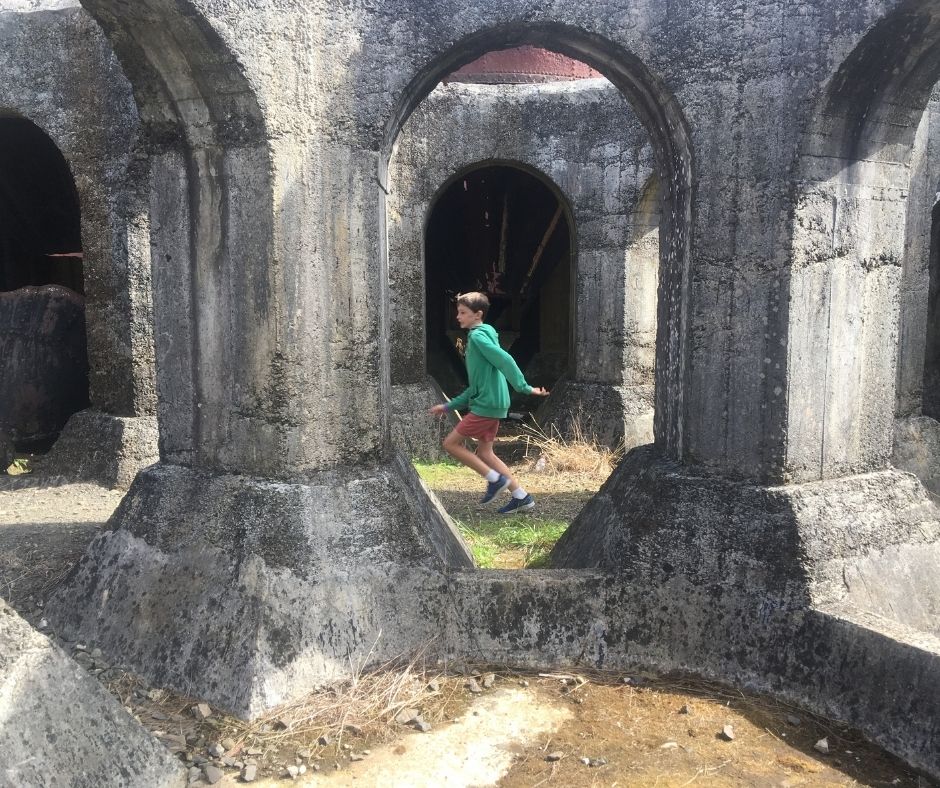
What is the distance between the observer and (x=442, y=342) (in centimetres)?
1128

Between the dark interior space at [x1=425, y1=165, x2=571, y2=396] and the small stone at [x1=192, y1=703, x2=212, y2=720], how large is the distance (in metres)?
8.19

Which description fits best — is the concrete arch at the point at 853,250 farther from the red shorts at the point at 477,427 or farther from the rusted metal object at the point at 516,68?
the rusted metal object at the point at 516,68

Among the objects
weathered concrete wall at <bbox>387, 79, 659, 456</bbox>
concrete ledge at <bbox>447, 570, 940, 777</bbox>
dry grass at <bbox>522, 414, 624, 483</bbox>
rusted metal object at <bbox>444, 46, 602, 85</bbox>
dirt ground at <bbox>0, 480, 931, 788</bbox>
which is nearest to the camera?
dirt ground at <bbox>0, 480, 931, 788</bbox>

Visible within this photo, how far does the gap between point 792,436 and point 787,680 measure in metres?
0.87

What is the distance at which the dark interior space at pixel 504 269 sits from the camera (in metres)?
10.6

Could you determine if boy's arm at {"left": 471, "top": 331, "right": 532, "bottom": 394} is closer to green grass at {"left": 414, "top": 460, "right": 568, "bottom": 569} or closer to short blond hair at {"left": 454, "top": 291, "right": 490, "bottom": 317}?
short blond hair at {"left": 454, "top": 291, "right": 490, "bottom": 317}

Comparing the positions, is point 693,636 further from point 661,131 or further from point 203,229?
point 203,229

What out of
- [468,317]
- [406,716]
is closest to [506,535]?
[468,317]

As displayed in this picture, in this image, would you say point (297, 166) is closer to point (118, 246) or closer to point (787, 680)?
point (787, 680)

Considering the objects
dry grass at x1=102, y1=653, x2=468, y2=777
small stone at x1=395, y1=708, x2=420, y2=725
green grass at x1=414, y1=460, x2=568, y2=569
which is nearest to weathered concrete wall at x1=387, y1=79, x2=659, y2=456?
green grass at x1=414, y1=460, x2=568, y2=569

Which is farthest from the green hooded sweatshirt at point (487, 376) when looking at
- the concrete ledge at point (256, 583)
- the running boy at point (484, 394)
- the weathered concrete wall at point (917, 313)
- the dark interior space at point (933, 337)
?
the dark interior space at point (933, 337)

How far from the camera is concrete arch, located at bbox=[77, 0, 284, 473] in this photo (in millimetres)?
2979

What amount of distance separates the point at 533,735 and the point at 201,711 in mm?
1105

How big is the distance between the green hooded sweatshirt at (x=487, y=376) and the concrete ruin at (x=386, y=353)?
1556 mm
